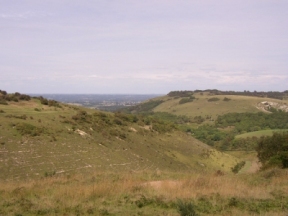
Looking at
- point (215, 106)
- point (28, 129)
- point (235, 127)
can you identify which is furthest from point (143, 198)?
point (215, 106)

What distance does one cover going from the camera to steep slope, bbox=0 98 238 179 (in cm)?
2129

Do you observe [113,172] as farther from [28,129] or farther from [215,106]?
[215,106]

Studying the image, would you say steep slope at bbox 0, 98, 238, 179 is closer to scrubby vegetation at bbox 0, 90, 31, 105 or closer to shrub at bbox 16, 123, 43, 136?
shrub at bbox 16, 123, 43, 136

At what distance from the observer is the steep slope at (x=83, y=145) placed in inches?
838

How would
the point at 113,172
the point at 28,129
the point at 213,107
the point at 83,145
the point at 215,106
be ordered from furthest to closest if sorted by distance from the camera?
the point at 215,106 → the point at 213,107 → the point at 83,145 → the point at 28,129 → the point at 113,172

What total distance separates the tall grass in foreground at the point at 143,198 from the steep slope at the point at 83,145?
219 inches

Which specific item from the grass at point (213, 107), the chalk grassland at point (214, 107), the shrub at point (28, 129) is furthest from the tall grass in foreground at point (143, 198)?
the chalk grassland at point (214, 107)

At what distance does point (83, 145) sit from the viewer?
27.6 meters

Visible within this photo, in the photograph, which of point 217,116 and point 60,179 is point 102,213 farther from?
point 217,116

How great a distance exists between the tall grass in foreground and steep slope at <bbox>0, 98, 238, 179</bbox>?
5555 mm

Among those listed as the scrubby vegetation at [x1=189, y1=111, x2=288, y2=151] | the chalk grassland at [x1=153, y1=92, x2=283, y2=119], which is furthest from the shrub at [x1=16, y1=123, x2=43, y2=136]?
the chalk grassland at [x1=153, y1=92, x2=283, y2=119]

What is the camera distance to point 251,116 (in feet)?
439

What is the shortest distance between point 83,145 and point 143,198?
20.3 meters

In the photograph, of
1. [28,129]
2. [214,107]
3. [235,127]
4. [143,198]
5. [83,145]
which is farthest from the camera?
[214,107]
